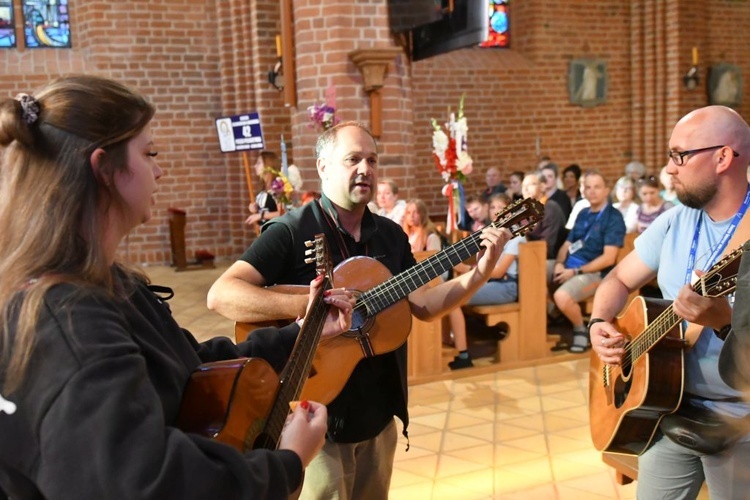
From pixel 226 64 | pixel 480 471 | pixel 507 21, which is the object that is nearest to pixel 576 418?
pixel 480 471

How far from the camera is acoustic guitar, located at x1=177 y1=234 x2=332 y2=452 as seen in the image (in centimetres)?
135

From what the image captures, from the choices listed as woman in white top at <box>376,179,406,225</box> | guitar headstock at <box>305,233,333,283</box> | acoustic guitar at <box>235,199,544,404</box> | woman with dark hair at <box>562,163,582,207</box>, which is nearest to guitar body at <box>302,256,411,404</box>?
acoustic guitar at <box>235,199,544,404</box>

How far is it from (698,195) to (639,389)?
2.18 ft

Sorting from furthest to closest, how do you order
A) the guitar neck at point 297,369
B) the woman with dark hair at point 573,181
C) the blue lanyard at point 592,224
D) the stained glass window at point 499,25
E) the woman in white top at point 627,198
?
1. the stained glass window at point 499,25
2. the woman with dark hair at point 573,181
3. the woman in white top at point 627,198
4. the blue lanyard at point 592,224
5. the guitar neck at point 297,369

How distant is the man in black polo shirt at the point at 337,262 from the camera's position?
2.45 metres

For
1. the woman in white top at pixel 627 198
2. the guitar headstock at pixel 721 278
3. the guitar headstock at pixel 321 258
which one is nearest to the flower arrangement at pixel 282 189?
the woman in white top at pixel 627 198

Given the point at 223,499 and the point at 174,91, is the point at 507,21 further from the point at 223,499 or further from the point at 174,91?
the point at 223,499

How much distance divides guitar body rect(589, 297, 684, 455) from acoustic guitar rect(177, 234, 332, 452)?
129cm

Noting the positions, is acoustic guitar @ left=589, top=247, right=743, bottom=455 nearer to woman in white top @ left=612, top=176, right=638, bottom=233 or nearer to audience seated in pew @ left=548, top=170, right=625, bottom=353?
audience seated in pew @ left=548, top=170, right=625, bottom=353

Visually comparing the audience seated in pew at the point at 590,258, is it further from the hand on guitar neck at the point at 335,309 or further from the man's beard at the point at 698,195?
the hand on guitar neck at the point at 335,309

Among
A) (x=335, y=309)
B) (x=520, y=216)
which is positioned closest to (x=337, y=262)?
(x=335, y=309)

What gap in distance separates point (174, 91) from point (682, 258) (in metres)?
10.1

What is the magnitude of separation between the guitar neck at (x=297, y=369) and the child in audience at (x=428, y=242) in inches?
151

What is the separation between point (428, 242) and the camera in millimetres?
5918
